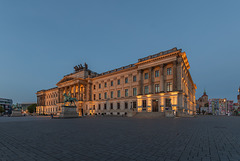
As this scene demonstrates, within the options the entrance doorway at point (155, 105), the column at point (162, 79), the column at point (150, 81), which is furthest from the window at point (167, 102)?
the column at point (150, 81)

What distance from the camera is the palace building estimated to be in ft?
121

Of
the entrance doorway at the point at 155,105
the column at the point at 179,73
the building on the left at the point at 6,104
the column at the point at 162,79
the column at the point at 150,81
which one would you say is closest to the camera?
the column at the point at 179,73

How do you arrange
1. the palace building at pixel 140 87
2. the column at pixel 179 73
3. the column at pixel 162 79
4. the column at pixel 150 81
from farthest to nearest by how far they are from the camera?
the column at pixel 150 81, the column at pixel 162 79, the palace building at pixel 140 87, the column at pixel 179 73

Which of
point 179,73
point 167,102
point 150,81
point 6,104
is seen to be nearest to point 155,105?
point 167,102

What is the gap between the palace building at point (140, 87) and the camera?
1447 inches

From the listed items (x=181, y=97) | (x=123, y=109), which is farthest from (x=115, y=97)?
(x=181, y=97)

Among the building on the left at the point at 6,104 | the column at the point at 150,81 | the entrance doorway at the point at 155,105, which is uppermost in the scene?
the column at the point at 150,81

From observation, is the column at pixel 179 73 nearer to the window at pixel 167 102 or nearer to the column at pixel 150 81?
the window at pixel 167 102

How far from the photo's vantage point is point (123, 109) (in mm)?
50844

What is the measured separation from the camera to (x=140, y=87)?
43688 mm

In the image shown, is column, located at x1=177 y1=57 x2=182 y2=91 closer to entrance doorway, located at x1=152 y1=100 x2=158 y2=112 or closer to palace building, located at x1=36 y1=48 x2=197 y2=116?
palace building, located at x1=36 y1=48 x2=197 y2=116

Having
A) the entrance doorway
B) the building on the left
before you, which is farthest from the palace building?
the building on the left

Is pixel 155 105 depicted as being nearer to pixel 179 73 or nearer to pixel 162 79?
pixel 162 79

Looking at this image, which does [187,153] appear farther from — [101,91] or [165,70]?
[101,91]
